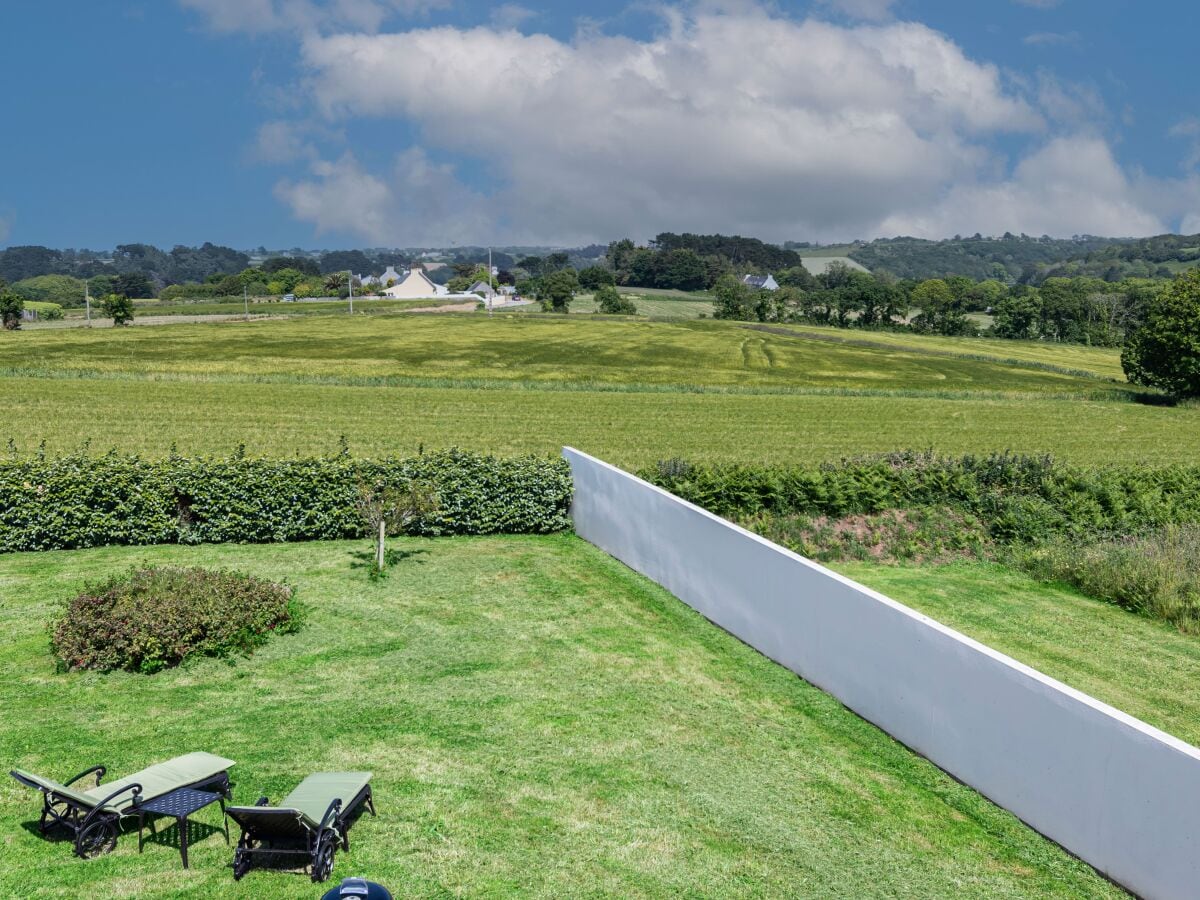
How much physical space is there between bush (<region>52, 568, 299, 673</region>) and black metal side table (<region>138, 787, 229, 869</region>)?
365cm

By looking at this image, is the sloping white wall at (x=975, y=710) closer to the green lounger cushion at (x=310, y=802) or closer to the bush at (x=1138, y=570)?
the green lounger cushion at (x=310, y=802)

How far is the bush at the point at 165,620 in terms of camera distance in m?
10.1

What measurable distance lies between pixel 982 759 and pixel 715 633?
4.61 m

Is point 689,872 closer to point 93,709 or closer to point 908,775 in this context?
point 908,775

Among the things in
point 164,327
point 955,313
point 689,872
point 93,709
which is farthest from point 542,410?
point 955,313

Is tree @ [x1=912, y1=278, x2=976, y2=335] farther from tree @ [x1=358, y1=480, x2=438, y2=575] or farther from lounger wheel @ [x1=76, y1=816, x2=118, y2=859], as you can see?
lounger wheel @ [x1=76, y1=816, x2=118, y2=859]

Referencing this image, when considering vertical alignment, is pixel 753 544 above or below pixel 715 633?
above

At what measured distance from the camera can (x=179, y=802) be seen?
6559 millimetres

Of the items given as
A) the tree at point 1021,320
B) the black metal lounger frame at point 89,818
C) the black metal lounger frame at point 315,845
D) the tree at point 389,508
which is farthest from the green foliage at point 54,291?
the black metal lounger frame at point 315,845

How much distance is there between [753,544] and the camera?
11.4 meters

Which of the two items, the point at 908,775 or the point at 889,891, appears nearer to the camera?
the point at 889,891

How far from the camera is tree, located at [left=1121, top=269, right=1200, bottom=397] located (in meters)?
50.6

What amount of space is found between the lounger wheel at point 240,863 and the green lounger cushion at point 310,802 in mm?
231

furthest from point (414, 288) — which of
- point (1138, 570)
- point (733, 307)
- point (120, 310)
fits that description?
point (1138, 570)
